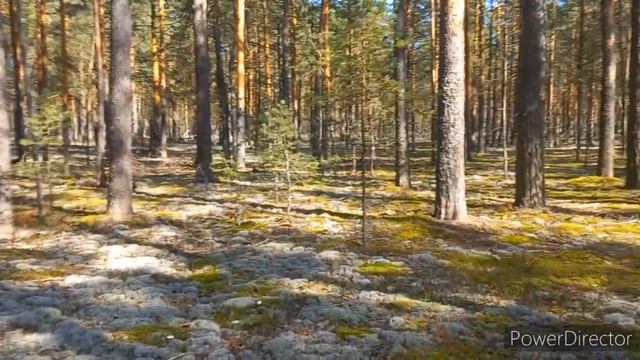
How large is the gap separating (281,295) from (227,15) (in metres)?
27.8

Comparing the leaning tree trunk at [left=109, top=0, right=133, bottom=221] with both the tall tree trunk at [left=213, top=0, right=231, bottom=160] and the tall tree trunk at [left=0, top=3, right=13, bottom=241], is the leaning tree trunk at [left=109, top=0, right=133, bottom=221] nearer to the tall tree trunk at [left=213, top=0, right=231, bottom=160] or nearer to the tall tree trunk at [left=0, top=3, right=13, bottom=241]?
the tall tree trunk at [left=0, top=3, right=13, bottom=241]

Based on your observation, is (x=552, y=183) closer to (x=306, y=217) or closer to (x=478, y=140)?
(x=306, y=217)

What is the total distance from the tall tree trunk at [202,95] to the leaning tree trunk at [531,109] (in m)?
9.88

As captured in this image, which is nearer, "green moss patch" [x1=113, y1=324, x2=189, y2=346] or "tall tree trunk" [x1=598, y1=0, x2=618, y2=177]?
"green moss patch" [x1=113, y1=324, x2=189, y2=346]

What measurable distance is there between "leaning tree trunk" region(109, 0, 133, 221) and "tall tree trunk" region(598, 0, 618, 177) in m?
13.9

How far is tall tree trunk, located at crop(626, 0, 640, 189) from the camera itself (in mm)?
14164

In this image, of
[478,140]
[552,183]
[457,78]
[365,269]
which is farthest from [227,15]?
[365,269]

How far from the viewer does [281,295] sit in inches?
261

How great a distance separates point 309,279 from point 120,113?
6.51 m

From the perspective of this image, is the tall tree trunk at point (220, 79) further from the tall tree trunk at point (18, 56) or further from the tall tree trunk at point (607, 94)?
Answer: the tall tree trunk at point (607, 94)

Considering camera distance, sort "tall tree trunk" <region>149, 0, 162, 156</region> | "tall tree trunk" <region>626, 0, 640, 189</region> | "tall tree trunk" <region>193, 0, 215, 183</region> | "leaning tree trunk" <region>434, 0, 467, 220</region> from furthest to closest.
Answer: "tall tree trunk" <region>149, 0, 162, 156</region> → "tall tree trunk" <region>193, 0, 215, 183</region> → "tall tree trunk" <region>626, 0, 640, 189</region> → "leaning tree trunk" <region>434, 0, 467, 220</region>

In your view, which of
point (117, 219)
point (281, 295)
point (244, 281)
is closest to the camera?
point (281, 295)

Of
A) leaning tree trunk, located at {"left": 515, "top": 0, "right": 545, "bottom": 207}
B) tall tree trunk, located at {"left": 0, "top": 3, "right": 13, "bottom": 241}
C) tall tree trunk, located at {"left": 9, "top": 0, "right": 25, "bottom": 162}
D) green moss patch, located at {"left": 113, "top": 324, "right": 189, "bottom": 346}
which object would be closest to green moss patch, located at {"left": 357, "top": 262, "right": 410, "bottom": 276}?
green moss patch, located at {"left": 113, "top": 324, "right": 189, "bottom": 346}

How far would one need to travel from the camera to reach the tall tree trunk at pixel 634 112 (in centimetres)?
1416
